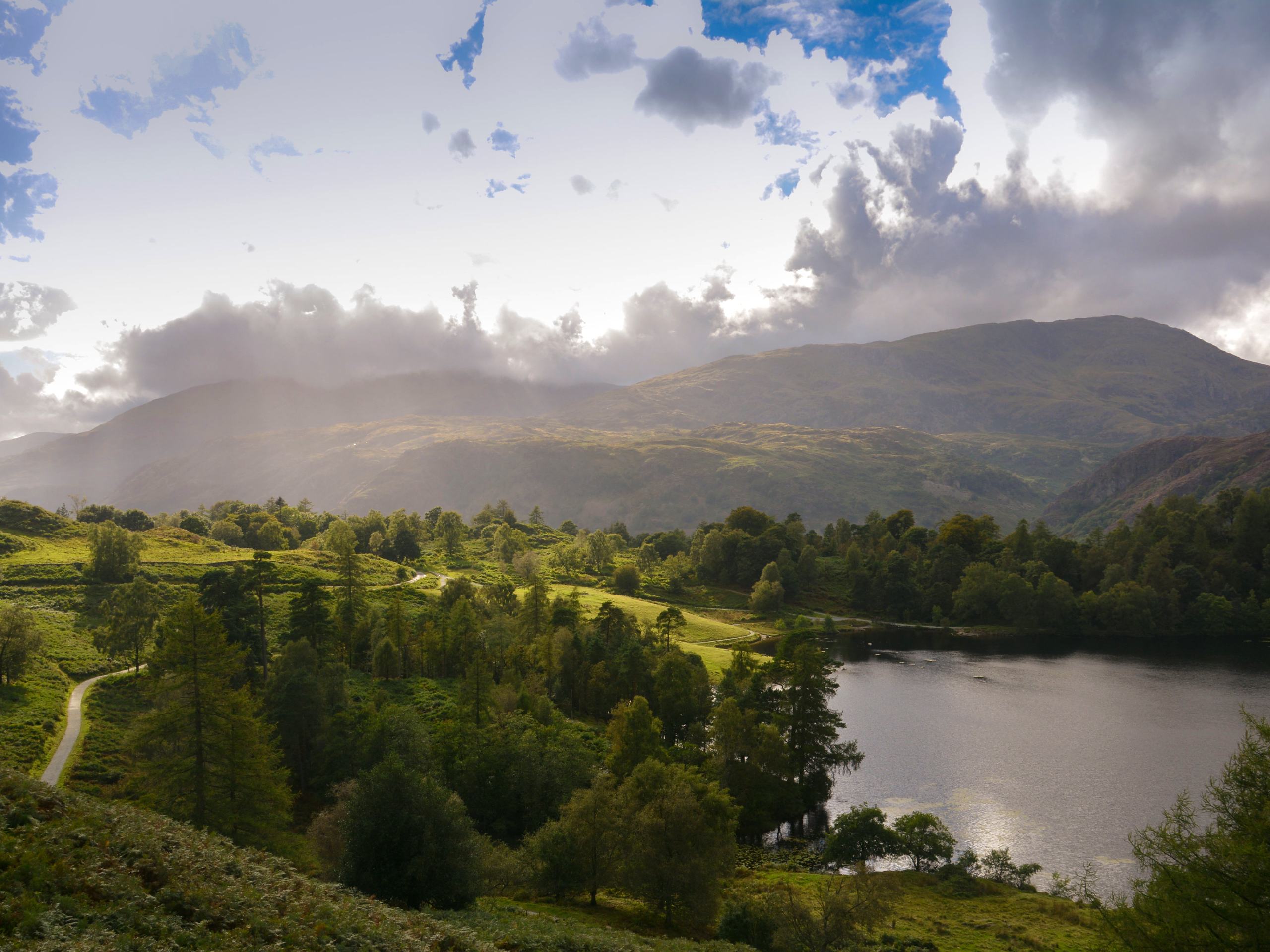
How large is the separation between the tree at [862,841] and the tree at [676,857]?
1654 cm

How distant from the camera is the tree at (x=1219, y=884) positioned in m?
24.7

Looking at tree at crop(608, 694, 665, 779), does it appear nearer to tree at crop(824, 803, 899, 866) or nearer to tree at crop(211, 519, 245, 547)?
tree at crop(824, 803, 899, 866)

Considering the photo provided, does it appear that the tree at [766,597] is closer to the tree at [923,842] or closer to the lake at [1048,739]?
the lake at [1048,739]

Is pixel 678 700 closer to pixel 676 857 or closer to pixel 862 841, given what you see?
pixel 862 841

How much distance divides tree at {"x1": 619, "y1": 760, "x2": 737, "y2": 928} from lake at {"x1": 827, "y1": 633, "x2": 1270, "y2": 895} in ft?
92.8

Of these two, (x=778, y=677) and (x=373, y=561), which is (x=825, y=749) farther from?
(x=373, y=561)

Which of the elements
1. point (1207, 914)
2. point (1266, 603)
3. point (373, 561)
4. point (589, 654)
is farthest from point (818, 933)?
point (1266, 603)

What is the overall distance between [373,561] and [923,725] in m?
119

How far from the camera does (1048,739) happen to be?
8325cm

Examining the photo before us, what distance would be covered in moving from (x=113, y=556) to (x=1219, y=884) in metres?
130

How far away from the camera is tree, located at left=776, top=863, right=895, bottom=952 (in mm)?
38656

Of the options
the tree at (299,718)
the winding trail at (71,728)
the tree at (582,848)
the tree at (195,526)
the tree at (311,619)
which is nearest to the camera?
the tree at (582,848)

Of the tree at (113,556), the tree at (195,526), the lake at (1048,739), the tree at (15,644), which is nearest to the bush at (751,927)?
the lake at (1048,739)

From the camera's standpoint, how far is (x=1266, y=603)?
145875 millimetres
